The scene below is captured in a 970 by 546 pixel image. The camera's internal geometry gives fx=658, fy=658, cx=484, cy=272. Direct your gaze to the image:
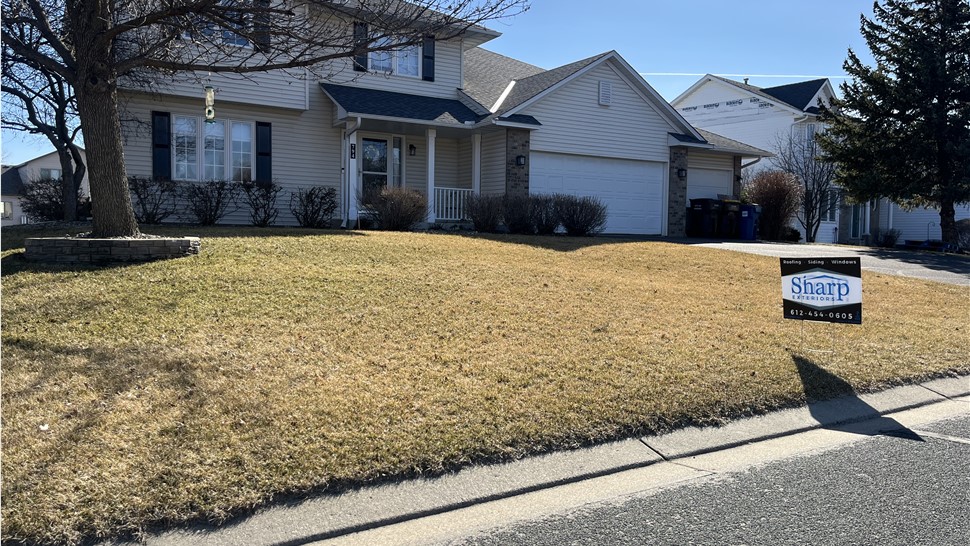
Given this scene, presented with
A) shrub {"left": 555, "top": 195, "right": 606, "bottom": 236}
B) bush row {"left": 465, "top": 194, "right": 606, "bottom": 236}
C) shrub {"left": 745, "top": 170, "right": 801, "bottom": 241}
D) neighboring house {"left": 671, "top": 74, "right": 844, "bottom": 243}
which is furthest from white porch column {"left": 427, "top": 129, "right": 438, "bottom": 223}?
neighboring house {"left": 671, "top": 74, "right": 844, "bottom": 243}

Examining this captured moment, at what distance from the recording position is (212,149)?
53.5ft

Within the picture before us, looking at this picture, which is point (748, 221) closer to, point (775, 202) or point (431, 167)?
point (775, 202)

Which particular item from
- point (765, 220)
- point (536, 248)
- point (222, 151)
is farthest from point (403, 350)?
point (765, 220)

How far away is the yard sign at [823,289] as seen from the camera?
269 inches

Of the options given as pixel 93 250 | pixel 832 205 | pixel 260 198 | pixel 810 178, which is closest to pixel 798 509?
pixel 93 250

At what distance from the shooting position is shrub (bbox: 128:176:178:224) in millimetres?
14242

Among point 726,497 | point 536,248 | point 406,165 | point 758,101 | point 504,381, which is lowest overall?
point 726,497

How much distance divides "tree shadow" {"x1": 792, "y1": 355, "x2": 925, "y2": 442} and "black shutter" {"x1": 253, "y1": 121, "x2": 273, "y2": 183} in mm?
13898

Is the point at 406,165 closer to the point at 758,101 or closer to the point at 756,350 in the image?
the point at 756,350

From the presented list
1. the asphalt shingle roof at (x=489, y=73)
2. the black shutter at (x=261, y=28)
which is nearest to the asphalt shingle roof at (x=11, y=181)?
the asphalt shingle roof at (x=489, y=73)

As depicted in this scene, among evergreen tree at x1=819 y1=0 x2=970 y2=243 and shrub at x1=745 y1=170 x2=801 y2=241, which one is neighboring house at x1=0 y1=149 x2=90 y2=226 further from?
evergreen tree at x1=819 y1=0 x2=970 y2=243

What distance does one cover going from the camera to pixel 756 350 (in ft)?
22.8

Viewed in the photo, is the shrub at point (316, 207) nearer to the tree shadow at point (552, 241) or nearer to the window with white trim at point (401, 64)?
the window with white trim at point (401, 64)

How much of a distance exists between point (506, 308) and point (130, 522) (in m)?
4.86
